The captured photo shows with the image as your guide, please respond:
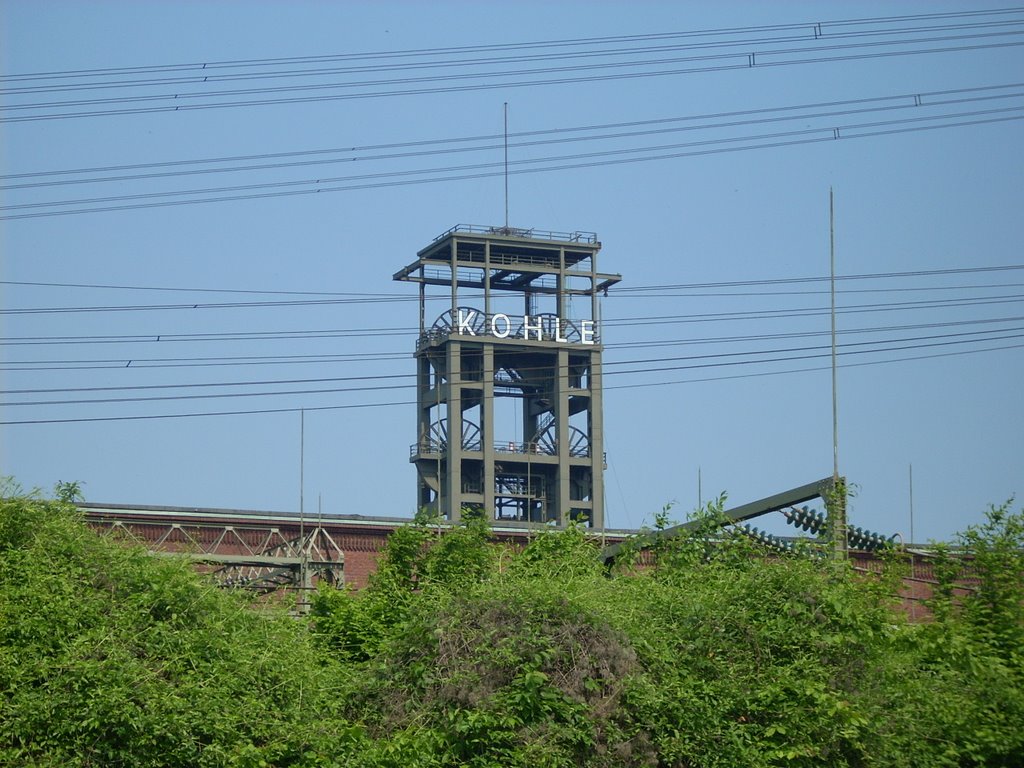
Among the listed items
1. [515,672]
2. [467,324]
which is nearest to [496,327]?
[467,324]

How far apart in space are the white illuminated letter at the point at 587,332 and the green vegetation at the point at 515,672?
174 feet

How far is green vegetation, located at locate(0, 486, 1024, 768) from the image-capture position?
1441 centimetres

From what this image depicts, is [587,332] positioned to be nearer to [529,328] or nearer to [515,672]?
[529,328]

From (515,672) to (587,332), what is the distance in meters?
55.7

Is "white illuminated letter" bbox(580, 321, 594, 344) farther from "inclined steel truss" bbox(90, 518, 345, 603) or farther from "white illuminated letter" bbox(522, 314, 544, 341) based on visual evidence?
"inclined steel truss" bbox(90, 518, 345, 603)

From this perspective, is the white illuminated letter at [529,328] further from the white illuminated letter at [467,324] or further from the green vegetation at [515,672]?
the green vegetation at [515,672]

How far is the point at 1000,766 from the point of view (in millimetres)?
16016

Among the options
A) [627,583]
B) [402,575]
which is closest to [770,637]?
[627,583]

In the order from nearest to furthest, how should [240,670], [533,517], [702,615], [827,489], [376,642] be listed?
[240,670], [702,615], [376,642], [827,489], [533,517]

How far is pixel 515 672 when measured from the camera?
50.1 ft

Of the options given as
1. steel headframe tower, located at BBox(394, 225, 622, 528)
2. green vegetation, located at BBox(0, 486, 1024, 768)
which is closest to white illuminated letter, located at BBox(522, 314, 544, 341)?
steel headframe tower, located at BBox(394, 225, 622, 528)

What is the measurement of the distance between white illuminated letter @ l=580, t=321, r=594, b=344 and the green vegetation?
5289 cm

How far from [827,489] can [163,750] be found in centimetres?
1194

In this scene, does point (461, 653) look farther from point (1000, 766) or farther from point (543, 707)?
point (1000, 766)
